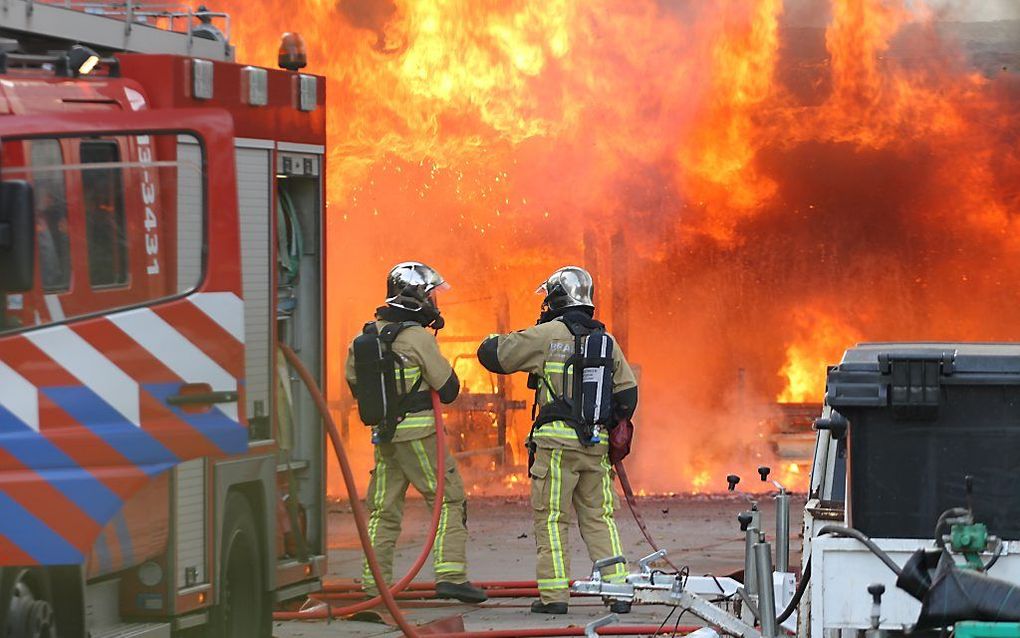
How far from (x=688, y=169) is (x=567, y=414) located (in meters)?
8.50

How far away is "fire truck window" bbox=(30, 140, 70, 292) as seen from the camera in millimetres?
5852

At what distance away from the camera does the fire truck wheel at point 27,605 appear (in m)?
5.89

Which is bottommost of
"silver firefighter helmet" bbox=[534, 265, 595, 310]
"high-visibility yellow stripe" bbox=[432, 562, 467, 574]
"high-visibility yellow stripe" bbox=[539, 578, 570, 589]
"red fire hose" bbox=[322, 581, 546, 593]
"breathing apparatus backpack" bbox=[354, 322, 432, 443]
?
"red fire hose" bbox=[322, 581, 546, 593]

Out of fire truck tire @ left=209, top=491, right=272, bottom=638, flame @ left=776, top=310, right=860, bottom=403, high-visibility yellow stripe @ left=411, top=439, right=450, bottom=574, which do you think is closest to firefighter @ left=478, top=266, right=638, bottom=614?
high-visibility yellow stripe @ left=411, top=439, right=450, bottom=574

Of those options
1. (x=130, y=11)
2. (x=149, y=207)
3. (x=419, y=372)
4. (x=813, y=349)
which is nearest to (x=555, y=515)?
(x=419, y=372)

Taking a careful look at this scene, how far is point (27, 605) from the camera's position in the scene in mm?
5996

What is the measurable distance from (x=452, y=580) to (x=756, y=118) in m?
8.94

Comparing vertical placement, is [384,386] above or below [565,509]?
above

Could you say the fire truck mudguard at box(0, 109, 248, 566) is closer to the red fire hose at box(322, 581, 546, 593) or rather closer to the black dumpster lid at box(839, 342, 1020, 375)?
the black dumpster lid at box(839, 342, 1020, 375)

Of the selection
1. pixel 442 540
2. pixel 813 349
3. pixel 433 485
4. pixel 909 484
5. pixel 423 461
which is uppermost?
pixel 813 349

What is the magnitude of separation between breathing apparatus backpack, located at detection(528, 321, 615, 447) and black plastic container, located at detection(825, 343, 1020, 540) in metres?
3.85

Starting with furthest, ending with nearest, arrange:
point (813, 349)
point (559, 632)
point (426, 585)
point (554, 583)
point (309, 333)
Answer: point (813, 349) < point (426, 585) < point (554, 583) < point (559, 632) < point (309, 333)

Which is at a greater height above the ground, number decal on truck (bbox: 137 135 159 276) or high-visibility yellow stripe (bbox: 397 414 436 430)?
number decal on truck (bbox: 137 135 159 276)

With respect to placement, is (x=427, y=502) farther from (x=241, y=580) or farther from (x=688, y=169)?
(x=688, y=169)
